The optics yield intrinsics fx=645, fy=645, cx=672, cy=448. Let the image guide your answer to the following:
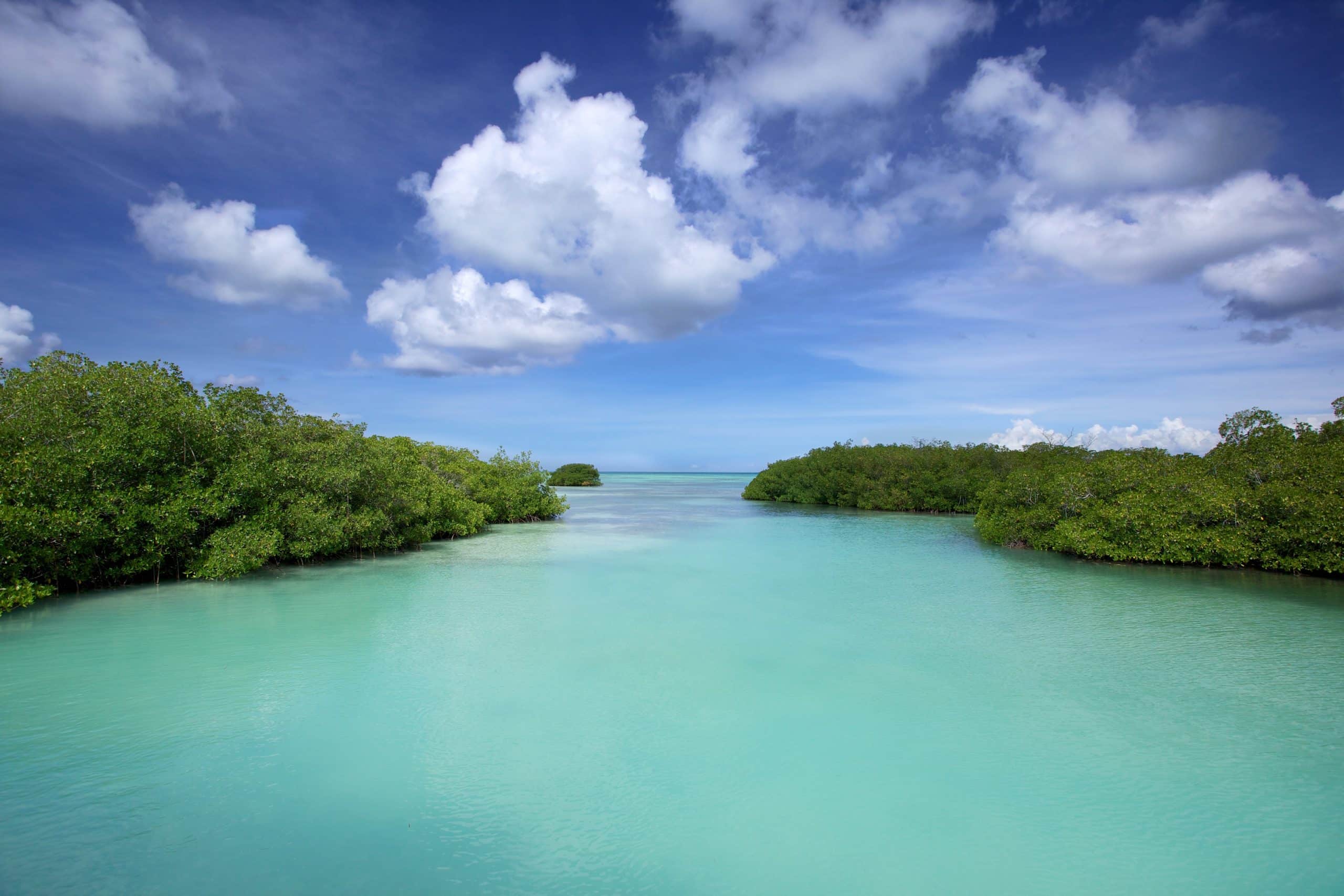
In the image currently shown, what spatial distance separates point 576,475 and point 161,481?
6189 centimetres

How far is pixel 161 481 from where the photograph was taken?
11438 millimetres

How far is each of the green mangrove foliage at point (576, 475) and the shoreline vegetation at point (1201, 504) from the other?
56.3m

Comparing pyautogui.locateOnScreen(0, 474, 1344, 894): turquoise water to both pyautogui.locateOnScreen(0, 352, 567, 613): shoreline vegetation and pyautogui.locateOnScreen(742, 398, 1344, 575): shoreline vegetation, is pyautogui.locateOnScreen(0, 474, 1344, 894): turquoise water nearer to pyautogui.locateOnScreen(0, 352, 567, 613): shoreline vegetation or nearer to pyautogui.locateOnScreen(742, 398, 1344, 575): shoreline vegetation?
pyautogui.locateOnScreen(0, 352, 567, 613): shoreline vegetation

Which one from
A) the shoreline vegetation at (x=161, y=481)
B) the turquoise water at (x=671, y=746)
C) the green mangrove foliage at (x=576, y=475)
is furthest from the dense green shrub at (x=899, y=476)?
the green mangrove foliage at (x=576, y=475)

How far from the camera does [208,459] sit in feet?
40.3

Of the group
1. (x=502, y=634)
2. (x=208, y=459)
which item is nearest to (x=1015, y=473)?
(x=502, y=634)

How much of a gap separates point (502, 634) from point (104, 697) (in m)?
4.21

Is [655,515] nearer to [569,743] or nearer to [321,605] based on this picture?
[321,605]

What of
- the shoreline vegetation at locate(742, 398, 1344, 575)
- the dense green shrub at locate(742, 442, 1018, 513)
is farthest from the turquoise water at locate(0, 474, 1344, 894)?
the dense green shrub at locate(742, 442, 1018, 513)

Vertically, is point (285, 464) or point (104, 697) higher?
point (285, 464)

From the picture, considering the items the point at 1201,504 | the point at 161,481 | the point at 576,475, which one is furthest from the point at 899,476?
the point at 576,475

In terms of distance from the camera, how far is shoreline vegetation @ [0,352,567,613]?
383 inches

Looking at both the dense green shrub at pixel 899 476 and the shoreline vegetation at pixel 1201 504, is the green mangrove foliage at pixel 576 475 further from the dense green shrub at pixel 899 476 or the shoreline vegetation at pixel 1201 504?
the shoreline vegetation at pixel 1201 504

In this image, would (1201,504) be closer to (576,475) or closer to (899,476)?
(899,476)
